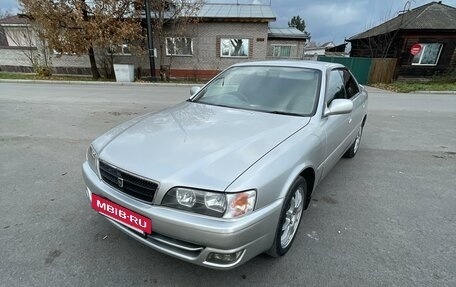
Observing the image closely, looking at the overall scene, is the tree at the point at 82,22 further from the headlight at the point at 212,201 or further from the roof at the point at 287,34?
the headlight at the point at 212,201

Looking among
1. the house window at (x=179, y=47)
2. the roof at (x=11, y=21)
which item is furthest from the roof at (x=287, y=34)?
the roof at (x=11, y=21)

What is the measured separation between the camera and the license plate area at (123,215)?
1.81 metres

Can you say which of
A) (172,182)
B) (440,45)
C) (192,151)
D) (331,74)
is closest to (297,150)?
(192,151)

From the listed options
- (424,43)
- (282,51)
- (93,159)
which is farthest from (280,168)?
(424,43)

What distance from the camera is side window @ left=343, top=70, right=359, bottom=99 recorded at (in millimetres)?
3832

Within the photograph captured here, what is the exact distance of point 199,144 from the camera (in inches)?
81.4

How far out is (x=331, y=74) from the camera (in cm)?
330

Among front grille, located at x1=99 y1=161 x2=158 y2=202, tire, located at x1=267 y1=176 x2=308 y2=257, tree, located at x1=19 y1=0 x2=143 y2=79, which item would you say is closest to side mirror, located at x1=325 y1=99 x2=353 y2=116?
tire, located at x1=267 y1=176 x2=308 y2=257

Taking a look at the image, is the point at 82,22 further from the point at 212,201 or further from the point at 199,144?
the point at 212,201

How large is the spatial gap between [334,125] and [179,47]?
17.3m

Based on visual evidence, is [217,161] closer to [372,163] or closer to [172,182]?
[172,182]

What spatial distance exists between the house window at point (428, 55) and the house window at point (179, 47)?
16.7m

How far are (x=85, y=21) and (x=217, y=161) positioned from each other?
50.9ft

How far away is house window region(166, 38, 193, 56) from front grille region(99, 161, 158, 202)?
17.6 meters
